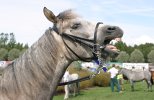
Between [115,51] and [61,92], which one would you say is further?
[61,92]

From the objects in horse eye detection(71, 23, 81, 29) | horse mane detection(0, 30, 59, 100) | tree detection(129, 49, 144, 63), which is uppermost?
tree detection(129, 49, 144, 63)

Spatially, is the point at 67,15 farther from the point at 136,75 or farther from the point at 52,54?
the point at 136,75

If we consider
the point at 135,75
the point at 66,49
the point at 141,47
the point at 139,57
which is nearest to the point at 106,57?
the point at 66,49

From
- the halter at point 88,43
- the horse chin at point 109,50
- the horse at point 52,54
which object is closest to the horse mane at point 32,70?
the horse at point 52,54

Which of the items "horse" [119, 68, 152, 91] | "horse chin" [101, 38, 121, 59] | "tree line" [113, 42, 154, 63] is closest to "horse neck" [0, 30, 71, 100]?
"horse chin" [101, 38, 121, 59]

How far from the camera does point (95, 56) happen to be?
4.56m

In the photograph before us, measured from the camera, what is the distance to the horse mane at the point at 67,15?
14.8 ft

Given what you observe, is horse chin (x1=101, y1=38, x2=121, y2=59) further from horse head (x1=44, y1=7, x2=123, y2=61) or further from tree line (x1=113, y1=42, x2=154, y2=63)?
tree line (x1=113, y1=42, x2=154, y2=63)

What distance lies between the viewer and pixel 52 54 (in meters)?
4.29

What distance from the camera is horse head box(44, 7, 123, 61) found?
444 cm

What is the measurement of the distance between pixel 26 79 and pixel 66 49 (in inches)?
22.9

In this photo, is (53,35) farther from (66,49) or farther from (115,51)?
(115,51)

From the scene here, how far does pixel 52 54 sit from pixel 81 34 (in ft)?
1.52

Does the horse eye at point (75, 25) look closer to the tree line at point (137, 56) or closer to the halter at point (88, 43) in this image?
the halter at point (88, 43)
